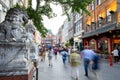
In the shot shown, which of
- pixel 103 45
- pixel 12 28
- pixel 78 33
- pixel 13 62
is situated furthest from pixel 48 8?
pixel 78 33

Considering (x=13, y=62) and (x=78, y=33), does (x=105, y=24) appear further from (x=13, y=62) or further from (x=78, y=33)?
(x=13, y=62)

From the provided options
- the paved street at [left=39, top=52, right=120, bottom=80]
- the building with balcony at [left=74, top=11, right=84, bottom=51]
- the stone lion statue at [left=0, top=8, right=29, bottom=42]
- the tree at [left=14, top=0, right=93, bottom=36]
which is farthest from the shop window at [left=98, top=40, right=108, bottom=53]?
the stone lion statue at [left=0, top=8, right=29, bottom=42]

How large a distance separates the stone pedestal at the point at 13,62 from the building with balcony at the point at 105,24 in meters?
22.9

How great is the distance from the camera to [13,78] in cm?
923

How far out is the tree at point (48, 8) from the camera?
21281 mm

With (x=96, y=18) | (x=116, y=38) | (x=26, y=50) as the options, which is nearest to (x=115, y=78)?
(x=26, y=50)

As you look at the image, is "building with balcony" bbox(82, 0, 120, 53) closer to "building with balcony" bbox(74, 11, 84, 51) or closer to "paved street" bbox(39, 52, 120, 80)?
"building with balcony" bbox(74, 11, 84, 51)

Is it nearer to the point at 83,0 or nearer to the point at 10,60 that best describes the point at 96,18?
the point at 83,0

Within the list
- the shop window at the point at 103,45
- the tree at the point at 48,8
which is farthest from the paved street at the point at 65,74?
the shop window at the point at 103,45

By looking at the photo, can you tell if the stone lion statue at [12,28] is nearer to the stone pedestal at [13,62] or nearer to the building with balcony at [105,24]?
the stone pedestal at [13,62]

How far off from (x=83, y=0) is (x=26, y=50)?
11944 millimetres

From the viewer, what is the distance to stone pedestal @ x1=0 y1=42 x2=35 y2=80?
9.22m

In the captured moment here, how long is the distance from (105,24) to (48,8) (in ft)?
53.5

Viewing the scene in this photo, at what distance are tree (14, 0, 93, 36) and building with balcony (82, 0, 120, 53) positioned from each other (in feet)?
30.5
